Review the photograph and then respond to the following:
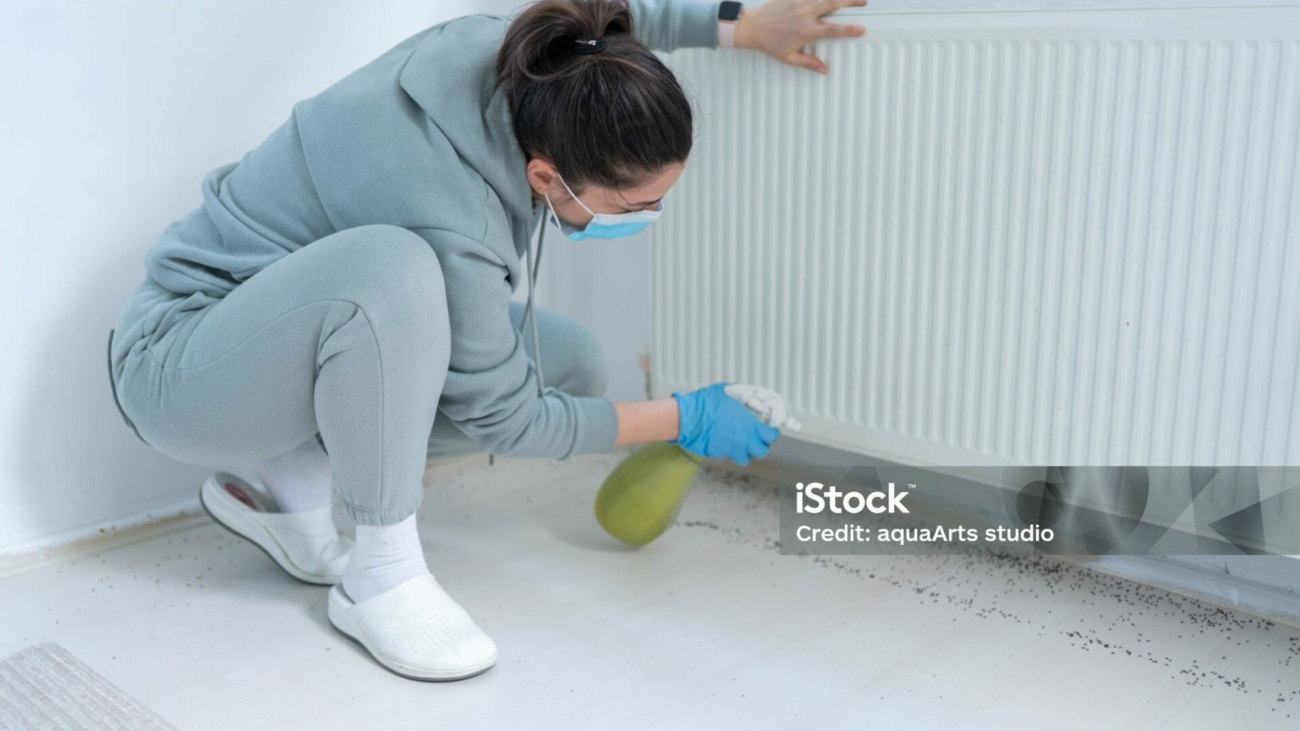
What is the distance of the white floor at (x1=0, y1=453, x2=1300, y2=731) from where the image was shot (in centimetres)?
100

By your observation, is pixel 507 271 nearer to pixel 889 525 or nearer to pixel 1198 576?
pixel 889 525

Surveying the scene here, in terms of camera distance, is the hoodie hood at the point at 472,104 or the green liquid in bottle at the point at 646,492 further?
the green liquid in bottle at the point at 646,492

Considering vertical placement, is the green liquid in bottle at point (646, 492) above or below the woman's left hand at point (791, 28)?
below

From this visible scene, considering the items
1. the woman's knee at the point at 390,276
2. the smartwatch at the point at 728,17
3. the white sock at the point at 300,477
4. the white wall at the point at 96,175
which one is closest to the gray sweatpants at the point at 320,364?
the woman's knee at the point at 390,276

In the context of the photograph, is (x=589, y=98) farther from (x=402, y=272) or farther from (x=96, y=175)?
(x=96, y=175)

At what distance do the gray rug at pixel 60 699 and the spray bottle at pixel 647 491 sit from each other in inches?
21.1

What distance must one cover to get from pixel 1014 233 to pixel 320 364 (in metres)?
0.72

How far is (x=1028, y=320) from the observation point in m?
1.21

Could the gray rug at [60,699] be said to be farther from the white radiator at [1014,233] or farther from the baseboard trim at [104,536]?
the white radiator at [1014,233]

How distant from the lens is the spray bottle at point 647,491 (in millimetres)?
1285

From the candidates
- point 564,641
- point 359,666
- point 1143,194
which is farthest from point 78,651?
point 1143,194

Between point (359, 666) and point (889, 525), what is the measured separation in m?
0.71

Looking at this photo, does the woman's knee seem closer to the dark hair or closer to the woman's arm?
the dark hair

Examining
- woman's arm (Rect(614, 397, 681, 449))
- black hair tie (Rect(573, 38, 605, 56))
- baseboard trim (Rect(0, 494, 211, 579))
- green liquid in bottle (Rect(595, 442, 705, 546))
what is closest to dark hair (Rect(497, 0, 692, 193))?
black hair tie (Rect(573, 38, 605, 56))
